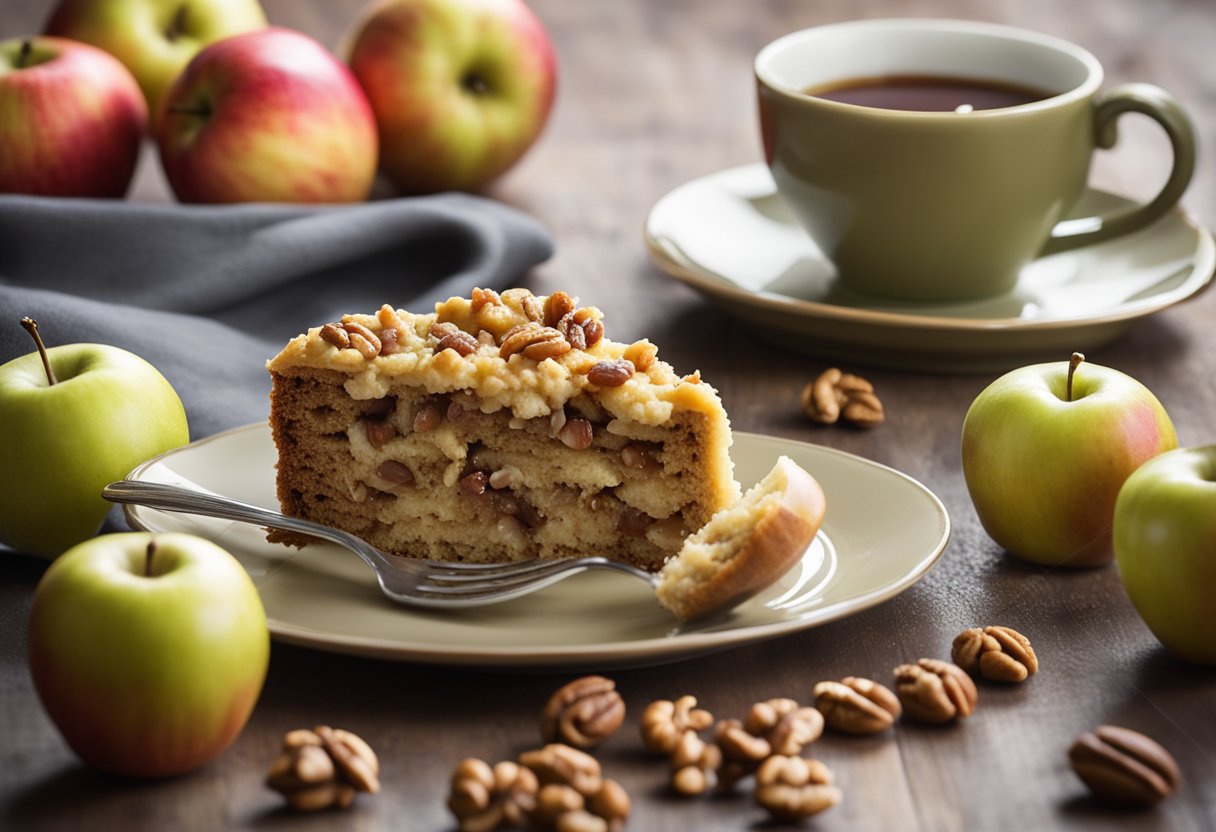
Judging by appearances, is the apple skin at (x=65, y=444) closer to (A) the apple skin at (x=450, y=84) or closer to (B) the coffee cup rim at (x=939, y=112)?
(B) the coffee cup rim at (x=939, y=112)

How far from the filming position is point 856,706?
5.25 ft

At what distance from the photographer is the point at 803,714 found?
1589 mm

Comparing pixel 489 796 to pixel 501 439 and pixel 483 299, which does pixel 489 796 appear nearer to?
pixel 501 439

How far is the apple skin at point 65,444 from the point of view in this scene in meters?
1.96

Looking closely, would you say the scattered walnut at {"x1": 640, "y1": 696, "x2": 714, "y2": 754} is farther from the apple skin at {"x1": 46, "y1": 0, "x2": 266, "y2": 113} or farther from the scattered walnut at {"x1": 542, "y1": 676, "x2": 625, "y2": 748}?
the apple skin at {"x1": 46, "y1": 0, "x2": 266, "y2": 113}

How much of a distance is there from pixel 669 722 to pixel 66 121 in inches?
77.1

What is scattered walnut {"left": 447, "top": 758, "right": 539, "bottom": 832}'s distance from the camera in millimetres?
1432

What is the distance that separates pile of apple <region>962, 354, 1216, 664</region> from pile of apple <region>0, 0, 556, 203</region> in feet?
5.06

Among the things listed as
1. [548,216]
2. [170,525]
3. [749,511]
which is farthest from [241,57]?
[749,511]

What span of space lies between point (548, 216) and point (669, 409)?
1476 millimetres

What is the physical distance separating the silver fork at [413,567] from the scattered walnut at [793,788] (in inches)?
14.6

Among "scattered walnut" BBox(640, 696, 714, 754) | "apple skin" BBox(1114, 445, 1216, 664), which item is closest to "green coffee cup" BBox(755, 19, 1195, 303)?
"apple skin" BBox(1114, 445, 1216, 664)

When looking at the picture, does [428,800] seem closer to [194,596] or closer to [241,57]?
[194,596]

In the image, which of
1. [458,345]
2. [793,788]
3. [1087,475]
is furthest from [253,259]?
[793,788]
